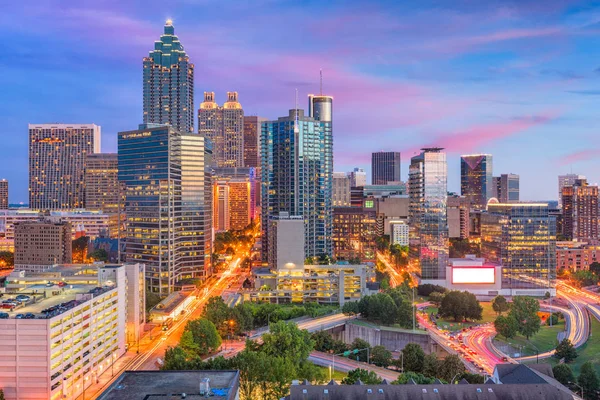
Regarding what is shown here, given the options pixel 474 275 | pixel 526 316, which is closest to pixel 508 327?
pixel 526 316

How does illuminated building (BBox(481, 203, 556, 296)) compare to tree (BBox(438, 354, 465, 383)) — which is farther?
illuminated building (BBox(481, 203, 556, 296))

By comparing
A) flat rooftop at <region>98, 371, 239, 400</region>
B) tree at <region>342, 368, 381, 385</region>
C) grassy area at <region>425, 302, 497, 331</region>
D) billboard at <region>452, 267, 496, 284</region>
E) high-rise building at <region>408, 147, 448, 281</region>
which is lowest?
grassy area at <region>425, 302, 497, 331</region>

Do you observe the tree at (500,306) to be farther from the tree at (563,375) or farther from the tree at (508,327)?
the tree at (563,375)

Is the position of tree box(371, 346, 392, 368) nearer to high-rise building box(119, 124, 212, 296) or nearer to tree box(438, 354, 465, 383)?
tree box(438, 354, 465, 383)

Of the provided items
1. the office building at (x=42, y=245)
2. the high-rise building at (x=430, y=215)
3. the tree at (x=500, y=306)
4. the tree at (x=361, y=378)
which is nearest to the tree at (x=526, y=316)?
the tree at (x=500, y=306)

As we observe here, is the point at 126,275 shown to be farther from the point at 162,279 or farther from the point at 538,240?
the point at 538,240

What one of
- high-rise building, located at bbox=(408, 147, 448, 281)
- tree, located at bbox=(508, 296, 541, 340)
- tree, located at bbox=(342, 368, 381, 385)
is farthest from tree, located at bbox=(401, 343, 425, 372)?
high-rise building, located at bbox=(408, 147, 448, 281)

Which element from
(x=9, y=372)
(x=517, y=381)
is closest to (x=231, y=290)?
(x=9, y=372)
